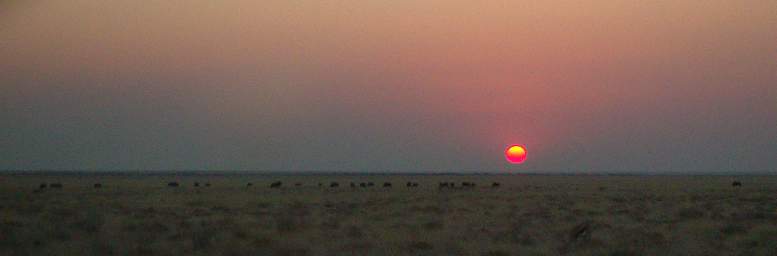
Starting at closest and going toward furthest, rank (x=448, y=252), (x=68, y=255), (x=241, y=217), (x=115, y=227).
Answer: (x=68, y=255)
(x=448, y=252)
(x=115, y=227)
(x=241, y=217)

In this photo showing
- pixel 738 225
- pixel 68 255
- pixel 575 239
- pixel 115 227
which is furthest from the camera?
pixel 738 225

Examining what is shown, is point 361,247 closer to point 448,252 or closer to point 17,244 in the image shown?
point 448,252

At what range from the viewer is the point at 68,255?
1747 centimetres

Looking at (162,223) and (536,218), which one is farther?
(536,218)

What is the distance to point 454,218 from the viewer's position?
2806 cm

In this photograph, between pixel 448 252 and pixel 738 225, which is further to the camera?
pixel 738 225

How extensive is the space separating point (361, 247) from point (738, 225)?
13035 millimetres

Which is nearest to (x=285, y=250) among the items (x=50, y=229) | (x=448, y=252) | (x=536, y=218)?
(x=448, y=252)

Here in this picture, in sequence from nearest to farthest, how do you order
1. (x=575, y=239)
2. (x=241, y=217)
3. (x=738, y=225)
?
(x=575, y=239) < (x=738, y=225) < (x=241, y=217)

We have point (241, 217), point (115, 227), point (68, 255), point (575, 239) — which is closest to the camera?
point (68, 255)

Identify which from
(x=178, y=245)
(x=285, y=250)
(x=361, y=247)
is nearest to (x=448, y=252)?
(x=361, y=247)

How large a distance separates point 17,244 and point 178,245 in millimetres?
3541

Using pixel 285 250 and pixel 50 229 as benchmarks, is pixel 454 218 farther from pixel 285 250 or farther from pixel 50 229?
pixel 50 229

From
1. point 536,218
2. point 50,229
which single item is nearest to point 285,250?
point 50,229
